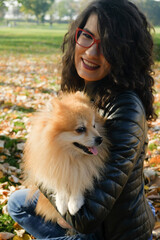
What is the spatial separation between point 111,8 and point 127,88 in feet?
1.83

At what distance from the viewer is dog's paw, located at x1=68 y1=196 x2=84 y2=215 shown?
4.95ft

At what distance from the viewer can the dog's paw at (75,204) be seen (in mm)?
1508

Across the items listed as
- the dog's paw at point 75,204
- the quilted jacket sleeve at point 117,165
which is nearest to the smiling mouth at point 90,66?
the quilted jacket sleeve at point 117,165

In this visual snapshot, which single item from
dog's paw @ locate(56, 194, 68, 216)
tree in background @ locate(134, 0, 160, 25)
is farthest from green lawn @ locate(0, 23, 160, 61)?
dog's paw @ locate(56, 194, 68, 216)

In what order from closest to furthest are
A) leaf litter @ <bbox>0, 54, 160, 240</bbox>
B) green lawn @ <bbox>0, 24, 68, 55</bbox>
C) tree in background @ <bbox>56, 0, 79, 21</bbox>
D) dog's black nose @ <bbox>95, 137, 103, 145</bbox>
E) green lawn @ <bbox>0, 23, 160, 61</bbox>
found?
1. dog's black nose @ <bbox>95, 137, 103, 145</bbox>
2. leaf litter @ <bbox>0, 54, 160, 240</bbox>
3. green lawn @ <bbox>0, 23, 160, 61</bbox>
4. green lawn @ <bbox>0, 24, 68, 55</bbox>
5. tree in background @ <bbox>56, 0, 79, 21</bbox>

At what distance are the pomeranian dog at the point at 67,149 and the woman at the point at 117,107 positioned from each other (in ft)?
0.29

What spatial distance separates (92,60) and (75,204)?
105 cm

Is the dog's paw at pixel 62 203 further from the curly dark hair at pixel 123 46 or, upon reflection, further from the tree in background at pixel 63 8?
the tree in background at pixel 63 8

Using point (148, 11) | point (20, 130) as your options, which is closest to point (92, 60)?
point (148, 11)

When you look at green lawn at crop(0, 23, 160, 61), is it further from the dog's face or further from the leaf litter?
the dog's face

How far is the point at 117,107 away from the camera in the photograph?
5.08ft

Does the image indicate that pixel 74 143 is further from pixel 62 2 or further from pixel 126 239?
pixel 62 2

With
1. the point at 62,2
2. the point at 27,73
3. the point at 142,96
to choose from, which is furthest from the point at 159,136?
the point at 62,2

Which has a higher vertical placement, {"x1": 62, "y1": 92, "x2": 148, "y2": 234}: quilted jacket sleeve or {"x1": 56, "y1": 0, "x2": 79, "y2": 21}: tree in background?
{"x1": 62, "y1": 92, "x2": 148, "y2": 234}: quilted jacket sleeve
